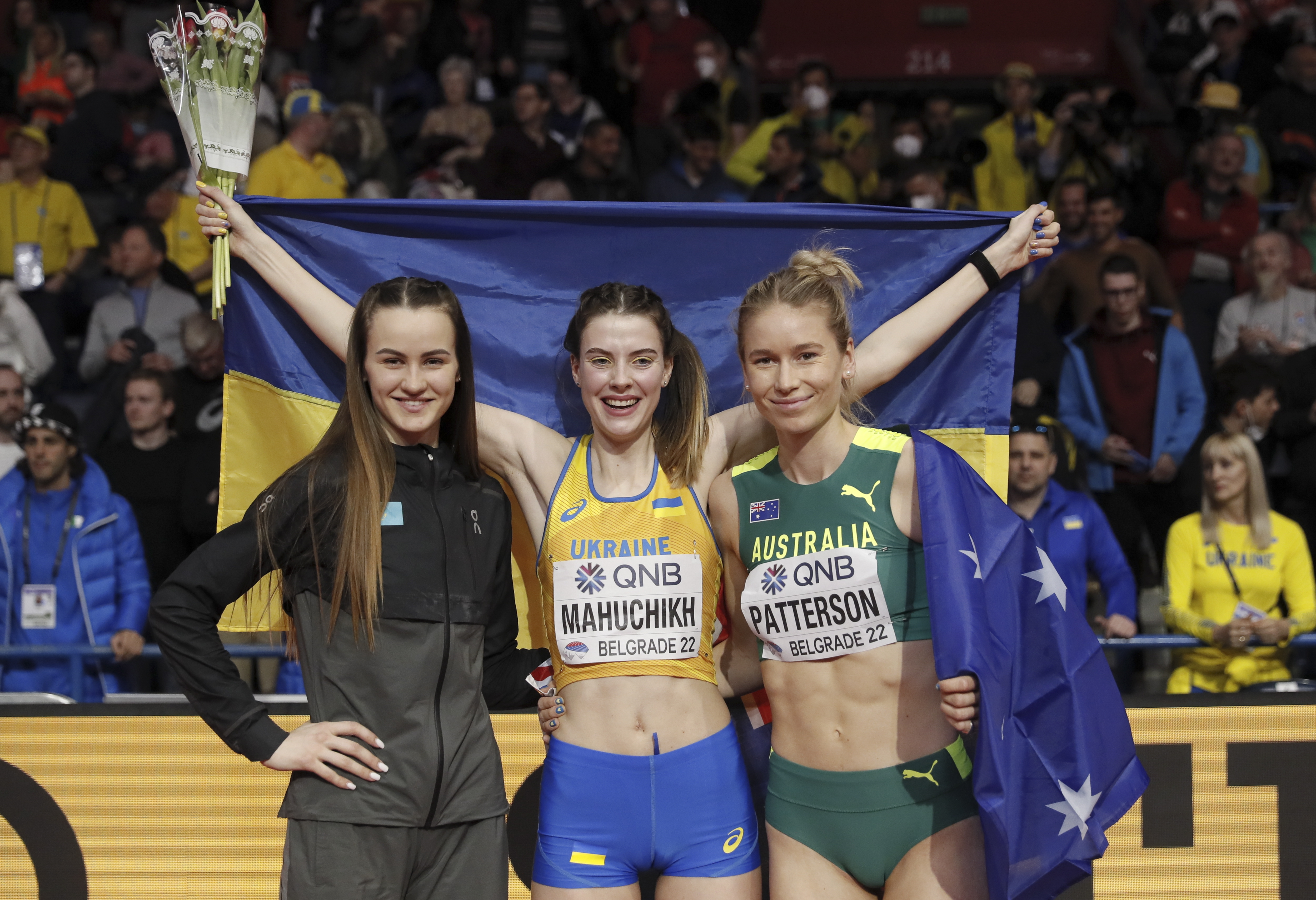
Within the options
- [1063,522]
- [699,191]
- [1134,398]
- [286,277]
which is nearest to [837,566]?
[286,277]

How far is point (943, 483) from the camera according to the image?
3.44 m

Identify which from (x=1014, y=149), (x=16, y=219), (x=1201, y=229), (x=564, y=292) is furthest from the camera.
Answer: (x=1014, y=149)

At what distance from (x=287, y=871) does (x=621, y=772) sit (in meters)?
0.87

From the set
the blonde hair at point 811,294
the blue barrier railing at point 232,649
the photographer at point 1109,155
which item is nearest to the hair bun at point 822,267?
the blonde hair at point 811,294

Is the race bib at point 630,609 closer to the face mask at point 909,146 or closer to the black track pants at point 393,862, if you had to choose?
the black track pants at point 393,862

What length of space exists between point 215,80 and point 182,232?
5.65m

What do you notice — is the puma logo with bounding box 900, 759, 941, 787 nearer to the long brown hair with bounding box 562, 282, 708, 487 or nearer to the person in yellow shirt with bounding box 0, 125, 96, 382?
the long brown hair with bounding box 562, 282, 708, 487

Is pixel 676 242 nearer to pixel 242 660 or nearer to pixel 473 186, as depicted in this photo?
pixel 242 660

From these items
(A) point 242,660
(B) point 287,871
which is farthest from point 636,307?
(A) point 242,660

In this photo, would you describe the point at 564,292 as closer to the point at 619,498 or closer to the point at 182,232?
the point at 619,498

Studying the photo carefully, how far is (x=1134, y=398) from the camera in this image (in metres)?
7.23

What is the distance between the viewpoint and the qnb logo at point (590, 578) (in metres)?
3.59

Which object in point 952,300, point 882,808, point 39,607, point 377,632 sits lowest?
point 882,808

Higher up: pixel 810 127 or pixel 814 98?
pixel 814 98
